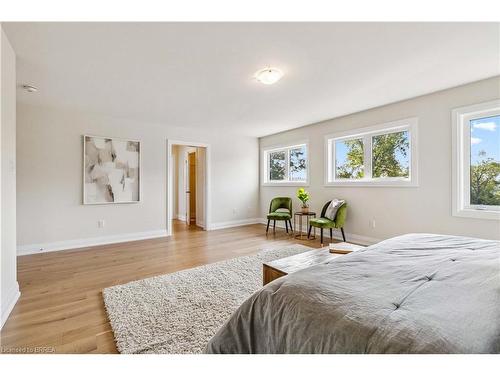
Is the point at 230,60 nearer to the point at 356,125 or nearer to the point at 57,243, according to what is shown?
the point at 356,125

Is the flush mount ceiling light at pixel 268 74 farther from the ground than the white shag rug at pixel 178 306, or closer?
farther from the ground

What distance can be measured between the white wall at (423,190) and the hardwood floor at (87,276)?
3.47ft

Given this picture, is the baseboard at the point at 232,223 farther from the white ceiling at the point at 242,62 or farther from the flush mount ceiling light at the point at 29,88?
the flush mount ceiling light at the point at 29,88

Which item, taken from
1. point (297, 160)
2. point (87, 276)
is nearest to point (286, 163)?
point (297, 160)

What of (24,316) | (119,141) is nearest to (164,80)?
(119,141)

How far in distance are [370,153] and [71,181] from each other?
16.8 feet

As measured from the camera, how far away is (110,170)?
4352mm

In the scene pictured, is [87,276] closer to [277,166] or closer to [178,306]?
[178,306]

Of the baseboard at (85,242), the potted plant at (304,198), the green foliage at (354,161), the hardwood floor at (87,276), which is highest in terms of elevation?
the green foliage at (354,161)

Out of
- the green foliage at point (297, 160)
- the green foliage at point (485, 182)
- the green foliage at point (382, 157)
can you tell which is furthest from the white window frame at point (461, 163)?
the green foliage at point (297, 160)

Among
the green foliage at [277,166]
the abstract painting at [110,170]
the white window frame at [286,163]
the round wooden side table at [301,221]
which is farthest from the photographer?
the green foliage at [277,166]

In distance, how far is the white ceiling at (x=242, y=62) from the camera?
193 cm

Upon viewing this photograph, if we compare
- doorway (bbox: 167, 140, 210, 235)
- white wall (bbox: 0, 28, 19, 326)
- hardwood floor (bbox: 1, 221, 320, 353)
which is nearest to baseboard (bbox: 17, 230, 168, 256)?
hardwood floor (bbox: 1, 221, 320, 353)

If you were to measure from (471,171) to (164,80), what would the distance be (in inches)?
158
